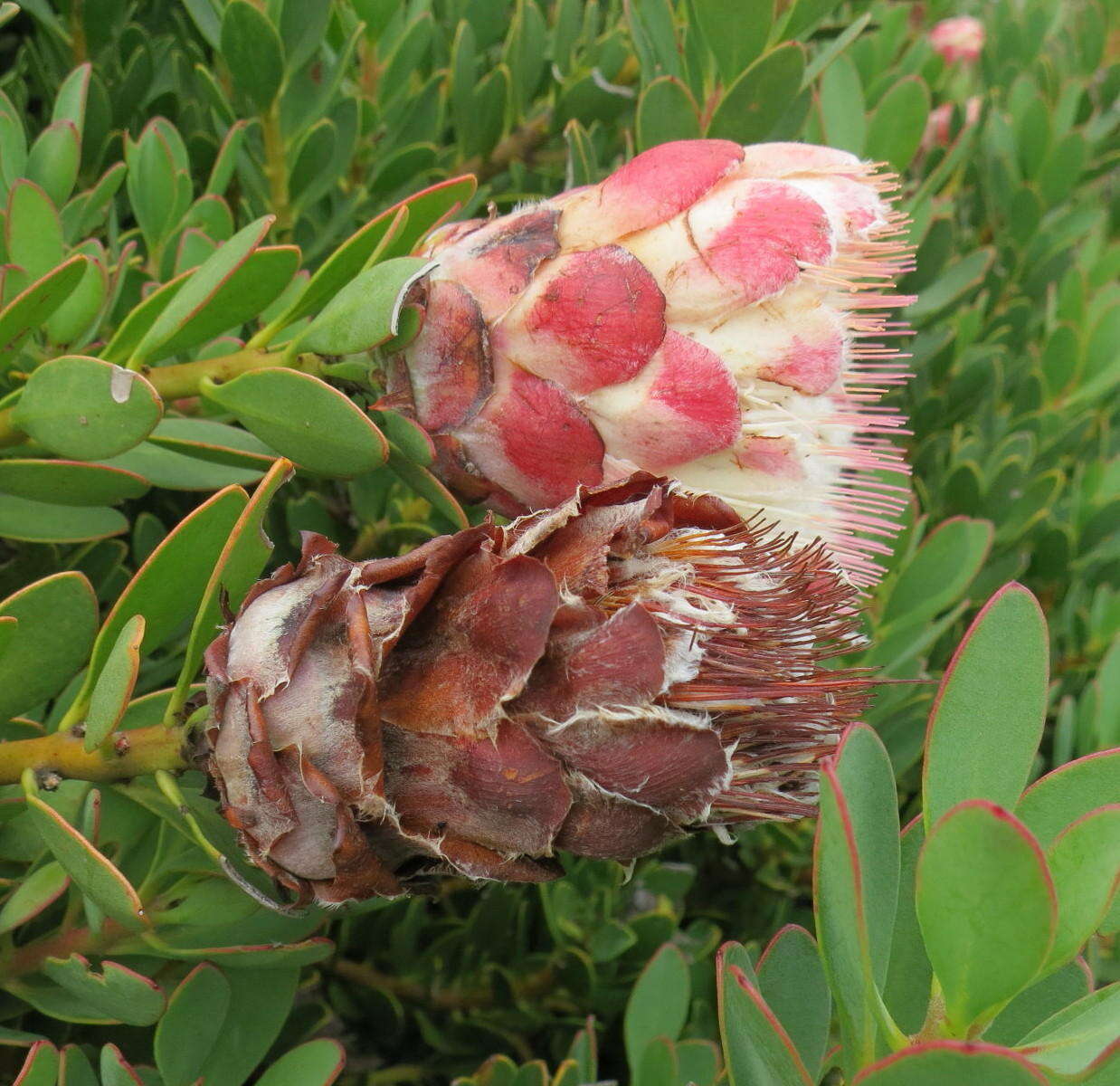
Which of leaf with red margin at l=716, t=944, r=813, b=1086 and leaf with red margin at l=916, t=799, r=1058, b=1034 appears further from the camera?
leaf with red margin at l=716, t=944, r=813, b=1086

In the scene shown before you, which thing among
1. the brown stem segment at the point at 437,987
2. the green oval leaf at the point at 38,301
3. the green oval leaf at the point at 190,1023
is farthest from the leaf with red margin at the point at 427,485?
the brown stem segment at the point at 437,987

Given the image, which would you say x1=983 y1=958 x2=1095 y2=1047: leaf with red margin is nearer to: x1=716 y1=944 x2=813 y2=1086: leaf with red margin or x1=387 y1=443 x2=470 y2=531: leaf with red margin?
x1=716 y1=944 x2=813 y2=1086: leaf with red margin

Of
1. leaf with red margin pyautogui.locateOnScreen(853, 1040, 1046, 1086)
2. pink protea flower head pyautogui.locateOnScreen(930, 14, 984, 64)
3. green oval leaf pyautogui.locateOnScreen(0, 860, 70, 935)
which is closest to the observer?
leaf with red margin pyautogui.locateOnScreen(853, 1040, 1046, 1086)

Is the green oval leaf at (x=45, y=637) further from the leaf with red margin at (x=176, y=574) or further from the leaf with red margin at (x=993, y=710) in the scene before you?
the leaf with red margin at (x=993, y=710)

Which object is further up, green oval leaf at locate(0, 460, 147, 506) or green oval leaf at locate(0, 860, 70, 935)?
green oval leaf at locate(0, 460, 147, 506)

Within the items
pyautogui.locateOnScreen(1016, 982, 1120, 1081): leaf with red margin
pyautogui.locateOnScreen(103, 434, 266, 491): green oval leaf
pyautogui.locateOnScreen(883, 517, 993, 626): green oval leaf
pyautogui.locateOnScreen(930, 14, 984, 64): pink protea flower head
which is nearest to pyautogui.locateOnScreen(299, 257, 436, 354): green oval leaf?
pyautogui.locateOnScreen(103, 434, 266, 491): green oval leaf

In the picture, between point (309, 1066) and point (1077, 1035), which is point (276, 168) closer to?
point (309, 1066)
